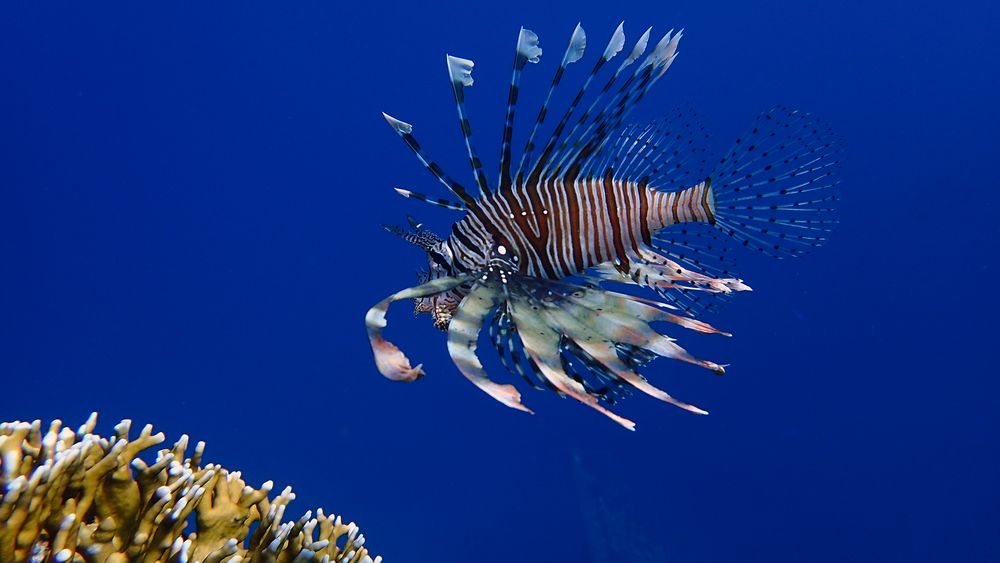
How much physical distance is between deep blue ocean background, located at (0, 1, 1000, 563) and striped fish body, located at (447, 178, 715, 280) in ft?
35.7

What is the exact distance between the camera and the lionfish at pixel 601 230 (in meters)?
2.13

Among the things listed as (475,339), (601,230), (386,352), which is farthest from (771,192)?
(386,352)

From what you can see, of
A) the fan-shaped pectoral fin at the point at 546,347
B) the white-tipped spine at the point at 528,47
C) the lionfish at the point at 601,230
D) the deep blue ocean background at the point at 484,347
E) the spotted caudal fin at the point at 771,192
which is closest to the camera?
the fan-shaped pectoral fin at the point at 546,347

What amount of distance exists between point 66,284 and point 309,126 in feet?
45.3

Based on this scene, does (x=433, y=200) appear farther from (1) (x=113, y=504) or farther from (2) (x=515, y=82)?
(1) (x=113, y=504)

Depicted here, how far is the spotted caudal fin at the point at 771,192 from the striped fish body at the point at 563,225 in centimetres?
45

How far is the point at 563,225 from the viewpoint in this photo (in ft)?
8.34

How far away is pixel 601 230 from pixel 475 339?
86 cm

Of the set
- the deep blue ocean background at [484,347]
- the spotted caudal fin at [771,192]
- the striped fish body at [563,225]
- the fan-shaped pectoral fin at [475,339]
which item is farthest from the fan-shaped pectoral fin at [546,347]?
the deep blue ocean background at [484,347]

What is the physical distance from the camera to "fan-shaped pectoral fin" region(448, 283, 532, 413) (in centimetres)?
174

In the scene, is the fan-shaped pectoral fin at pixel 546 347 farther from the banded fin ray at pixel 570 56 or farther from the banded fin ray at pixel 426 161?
the banded fin ray at pixel 570 56

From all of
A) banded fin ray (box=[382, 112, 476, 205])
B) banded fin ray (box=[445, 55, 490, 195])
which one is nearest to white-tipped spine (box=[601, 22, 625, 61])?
banded fin ray (box=[445, 55, 490, 195])

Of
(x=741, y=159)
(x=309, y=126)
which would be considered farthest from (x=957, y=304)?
(x=309, y=126)

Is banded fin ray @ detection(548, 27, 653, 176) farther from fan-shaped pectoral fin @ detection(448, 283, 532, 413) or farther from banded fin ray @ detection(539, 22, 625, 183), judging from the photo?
fan-shaped pectoral fin @ detection(448, 283, 532, 413)
